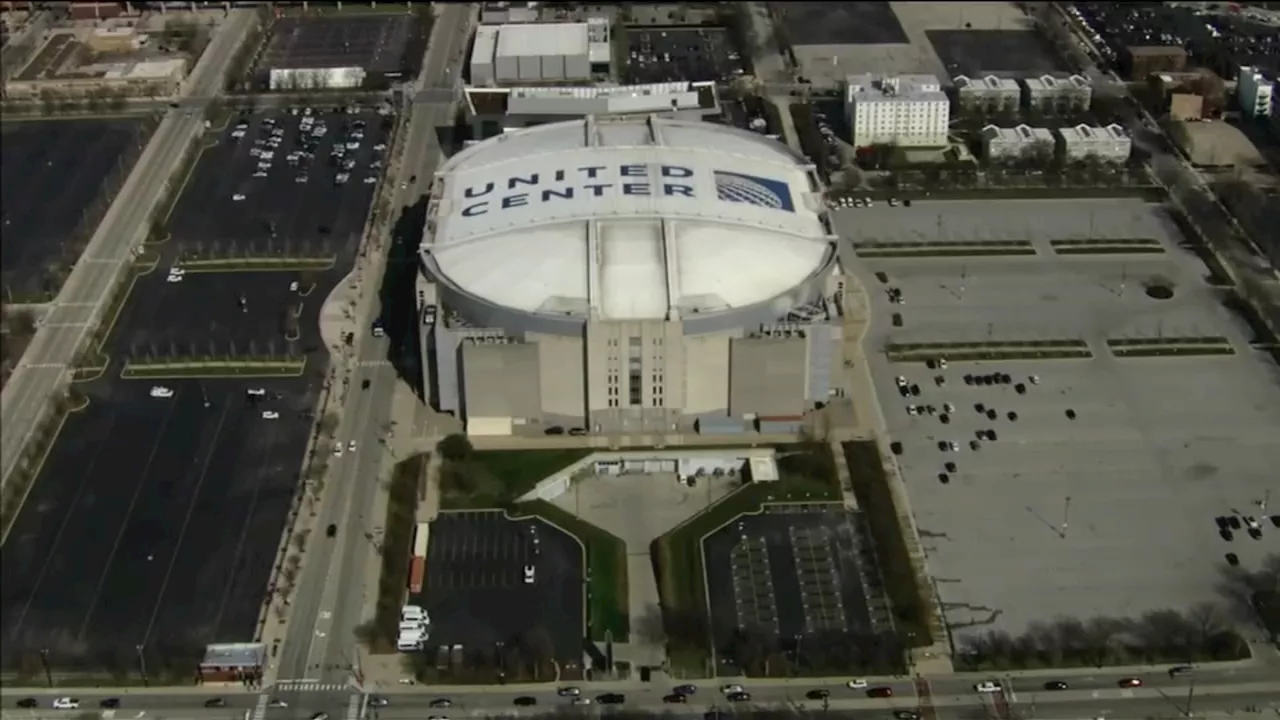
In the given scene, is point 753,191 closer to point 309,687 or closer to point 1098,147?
point 1098,147

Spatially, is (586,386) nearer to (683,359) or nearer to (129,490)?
(683,359)

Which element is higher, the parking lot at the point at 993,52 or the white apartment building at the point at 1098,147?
the white apartment building at the point at 1098,147

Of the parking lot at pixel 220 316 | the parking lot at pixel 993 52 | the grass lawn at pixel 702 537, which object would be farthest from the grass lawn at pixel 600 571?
the parking lot at pixel 993 52

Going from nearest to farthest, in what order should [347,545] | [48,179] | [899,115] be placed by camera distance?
[347,545] → [48,179] → [899,115]

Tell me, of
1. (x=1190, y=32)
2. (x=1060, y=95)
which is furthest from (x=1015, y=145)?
(x=1190, y=32)

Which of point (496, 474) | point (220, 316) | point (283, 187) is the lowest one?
point (283, 187)

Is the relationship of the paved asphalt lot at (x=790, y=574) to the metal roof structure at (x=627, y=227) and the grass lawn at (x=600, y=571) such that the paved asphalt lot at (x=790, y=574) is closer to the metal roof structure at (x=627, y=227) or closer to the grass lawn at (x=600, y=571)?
the grass lawn at (x=600, y=571)

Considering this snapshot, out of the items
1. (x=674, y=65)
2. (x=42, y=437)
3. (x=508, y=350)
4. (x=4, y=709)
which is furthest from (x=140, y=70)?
(x=4, y=709)
